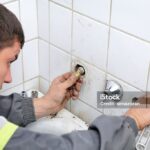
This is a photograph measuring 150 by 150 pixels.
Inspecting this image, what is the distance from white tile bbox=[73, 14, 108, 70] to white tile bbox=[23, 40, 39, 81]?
21cm

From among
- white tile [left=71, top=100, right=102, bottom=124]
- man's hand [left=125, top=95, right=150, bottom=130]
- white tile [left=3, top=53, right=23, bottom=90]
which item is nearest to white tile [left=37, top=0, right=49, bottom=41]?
white tile [left=3, top=53, right=23, bottom=90]

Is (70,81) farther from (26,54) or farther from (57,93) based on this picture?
(26,54)

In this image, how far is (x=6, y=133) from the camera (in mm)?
841

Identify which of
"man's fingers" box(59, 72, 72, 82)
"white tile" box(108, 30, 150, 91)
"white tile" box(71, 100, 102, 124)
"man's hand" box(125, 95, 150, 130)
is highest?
"white tile" box(108, 30, 150, 91)

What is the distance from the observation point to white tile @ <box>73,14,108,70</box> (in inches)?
44.2

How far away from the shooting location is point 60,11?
1.22m

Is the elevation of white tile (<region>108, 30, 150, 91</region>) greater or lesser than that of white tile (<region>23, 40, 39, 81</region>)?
greater

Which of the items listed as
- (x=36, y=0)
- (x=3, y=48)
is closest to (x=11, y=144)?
(x=3, y=48)

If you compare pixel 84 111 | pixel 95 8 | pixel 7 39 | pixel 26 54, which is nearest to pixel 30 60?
pixel 26 54

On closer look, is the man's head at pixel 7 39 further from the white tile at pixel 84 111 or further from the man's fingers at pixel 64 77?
the white tile at pixel 84 111

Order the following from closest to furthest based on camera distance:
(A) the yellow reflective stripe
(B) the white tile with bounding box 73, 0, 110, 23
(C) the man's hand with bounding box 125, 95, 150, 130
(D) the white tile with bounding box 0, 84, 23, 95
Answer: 1. (A) the yellow reflective stripe
2. (C) the man's hand with bounding box 125, 95, 150, 130
3. (B) the white tile with bounding box 73, 0, 110, 23
4. (D) the white tile with bounding box 0, 84, 23, 95

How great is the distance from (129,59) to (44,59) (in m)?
0.43

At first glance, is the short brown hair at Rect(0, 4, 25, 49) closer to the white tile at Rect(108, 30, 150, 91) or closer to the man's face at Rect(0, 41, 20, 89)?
the man's face at Rect(0, 41, 20, 89)

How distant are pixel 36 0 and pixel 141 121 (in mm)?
592
